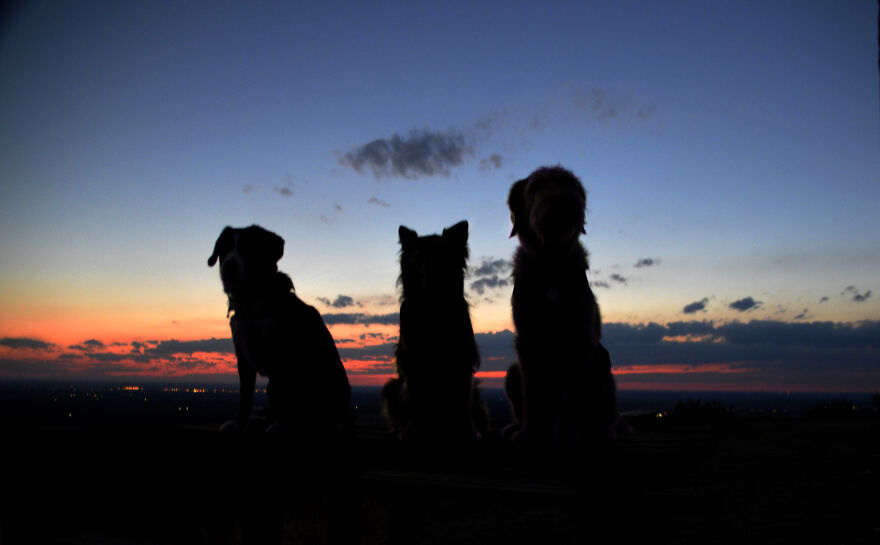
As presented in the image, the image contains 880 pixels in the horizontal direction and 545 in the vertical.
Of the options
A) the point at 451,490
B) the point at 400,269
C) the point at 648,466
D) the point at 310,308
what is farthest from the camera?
the point at 451,490

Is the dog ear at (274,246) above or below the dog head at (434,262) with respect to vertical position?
above

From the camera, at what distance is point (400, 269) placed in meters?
3.80

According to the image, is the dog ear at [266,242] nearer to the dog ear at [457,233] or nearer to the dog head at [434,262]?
the dog head at [434,262]

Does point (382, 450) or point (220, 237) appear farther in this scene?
point (220, 237)

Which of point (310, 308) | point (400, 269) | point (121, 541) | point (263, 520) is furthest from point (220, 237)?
point (121, 541)

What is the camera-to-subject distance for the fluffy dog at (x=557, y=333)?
3305 mm

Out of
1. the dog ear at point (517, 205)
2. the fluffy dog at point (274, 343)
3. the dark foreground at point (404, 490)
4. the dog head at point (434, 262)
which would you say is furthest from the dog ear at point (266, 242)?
the dog ear at point (517, 205)

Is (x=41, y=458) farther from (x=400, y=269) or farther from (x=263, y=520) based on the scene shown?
(x=400, y=269)

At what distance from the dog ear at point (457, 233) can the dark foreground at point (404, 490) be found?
134 centimetres

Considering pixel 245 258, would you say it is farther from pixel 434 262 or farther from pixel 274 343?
pixel 434 262

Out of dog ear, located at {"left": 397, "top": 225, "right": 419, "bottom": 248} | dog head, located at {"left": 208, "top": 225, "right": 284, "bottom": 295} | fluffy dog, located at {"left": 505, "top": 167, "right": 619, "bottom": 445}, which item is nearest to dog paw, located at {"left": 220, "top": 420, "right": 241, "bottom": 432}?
dog head, located at {"left": 208, "top": 225, "right": 284, "bottom": 295}

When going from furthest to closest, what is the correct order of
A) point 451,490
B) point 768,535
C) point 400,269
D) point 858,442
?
1. point 858,442
2. point 768,535
3. point 451,490
4. point 400,269

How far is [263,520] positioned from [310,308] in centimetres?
199

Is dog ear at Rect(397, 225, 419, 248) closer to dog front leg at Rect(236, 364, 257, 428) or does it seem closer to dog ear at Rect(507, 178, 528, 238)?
dog ear at Rect(507, 178, 528, 238)
